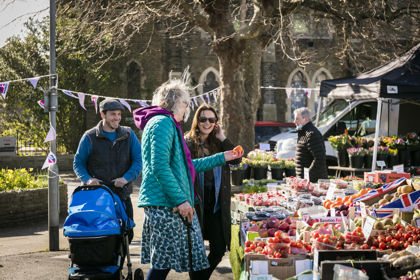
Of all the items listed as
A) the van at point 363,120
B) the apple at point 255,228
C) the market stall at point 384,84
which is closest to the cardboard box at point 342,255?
the apple at point 255,228

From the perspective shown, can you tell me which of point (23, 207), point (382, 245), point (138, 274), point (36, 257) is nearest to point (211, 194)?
point (138, 274)

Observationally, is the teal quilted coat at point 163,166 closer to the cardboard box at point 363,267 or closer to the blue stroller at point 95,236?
the blue stroller at point 95,236

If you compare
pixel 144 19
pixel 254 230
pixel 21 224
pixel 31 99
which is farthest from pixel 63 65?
pixel 254 230

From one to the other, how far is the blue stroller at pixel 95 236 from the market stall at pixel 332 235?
3.37ft

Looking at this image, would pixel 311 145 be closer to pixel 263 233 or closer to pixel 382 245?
pixel 263 233

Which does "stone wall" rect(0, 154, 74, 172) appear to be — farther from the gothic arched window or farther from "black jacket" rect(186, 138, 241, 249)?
"black jacket" rect(186, 138, 241, 249)

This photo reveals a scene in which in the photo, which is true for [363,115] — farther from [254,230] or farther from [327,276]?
[327,276]

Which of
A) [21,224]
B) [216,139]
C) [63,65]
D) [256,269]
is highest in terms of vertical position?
[63,65]

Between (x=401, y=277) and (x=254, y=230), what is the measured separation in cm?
184

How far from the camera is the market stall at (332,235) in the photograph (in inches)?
127

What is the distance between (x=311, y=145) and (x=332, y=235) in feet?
11.4

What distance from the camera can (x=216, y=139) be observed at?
A: 17.0 ft

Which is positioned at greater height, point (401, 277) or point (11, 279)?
point (401, 277)

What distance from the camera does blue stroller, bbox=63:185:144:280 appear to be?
4367 mm
